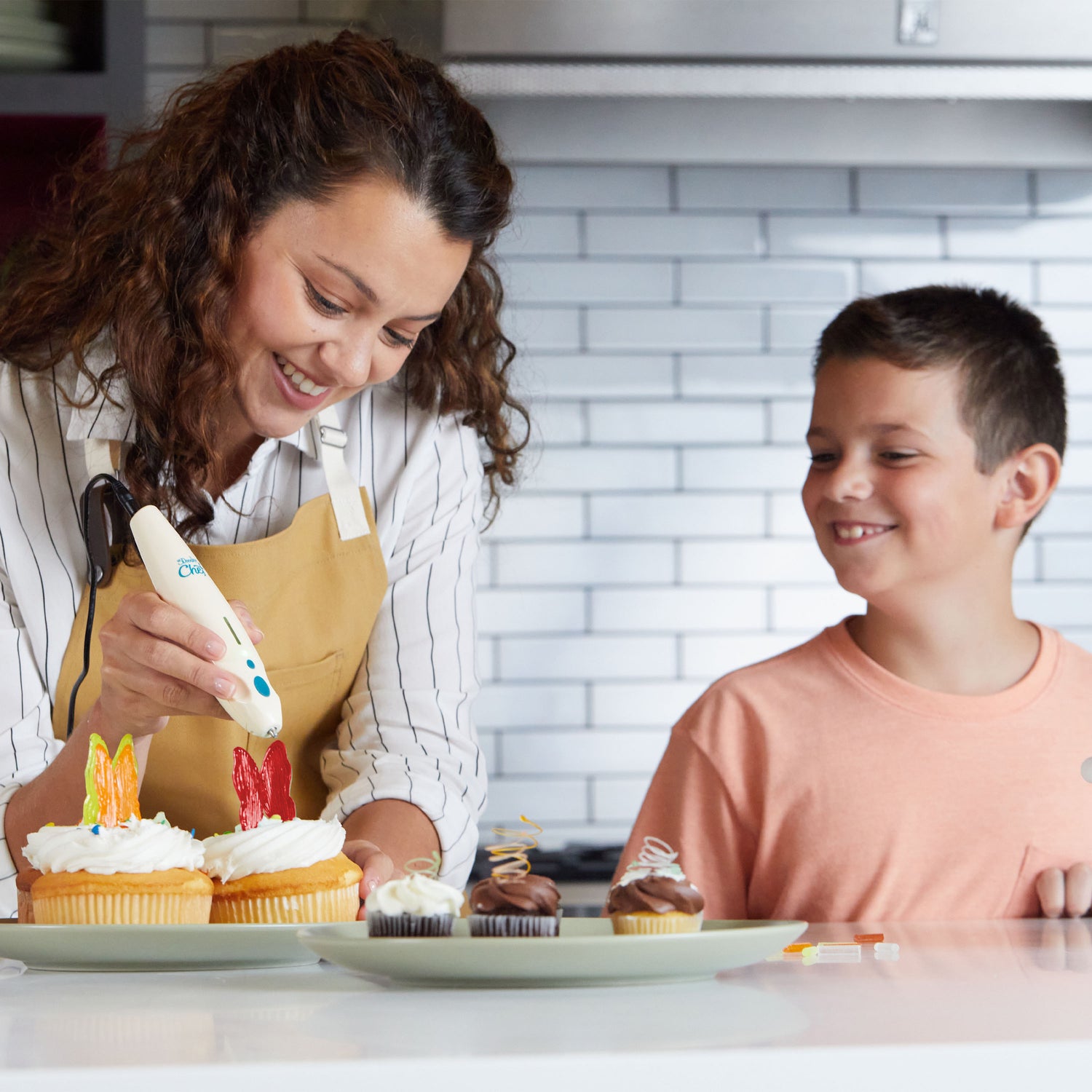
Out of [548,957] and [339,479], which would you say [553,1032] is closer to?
[548,957]

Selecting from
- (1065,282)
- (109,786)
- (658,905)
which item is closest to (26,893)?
(109,786)

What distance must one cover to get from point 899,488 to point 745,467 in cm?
102

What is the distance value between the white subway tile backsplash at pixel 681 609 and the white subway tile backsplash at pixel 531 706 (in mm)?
145

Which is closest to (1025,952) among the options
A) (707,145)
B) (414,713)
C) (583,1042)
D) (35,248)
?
(583,1042)

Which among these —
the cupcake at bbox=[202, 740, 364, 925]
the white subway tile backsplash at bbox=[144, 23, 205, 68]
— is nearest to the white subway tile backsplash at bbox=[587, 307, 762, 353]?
the white subway tile backsplash at bbox=[144, 23, 205, 68]

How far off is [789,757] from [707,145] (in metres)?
1.20

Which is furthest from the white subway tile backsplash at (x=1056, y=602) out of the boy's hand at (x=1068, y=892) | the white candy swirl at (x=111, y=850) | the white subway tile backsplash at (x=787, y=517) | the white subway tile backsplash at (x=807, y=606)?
the white candy swirl at (x=111, y=850)

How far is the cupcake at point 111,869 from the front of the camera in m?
0.87

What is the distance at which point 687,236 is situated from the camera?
8.41 ft

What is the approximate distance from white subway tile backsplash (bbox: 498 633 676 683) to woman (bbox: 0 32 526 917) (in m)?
1.01

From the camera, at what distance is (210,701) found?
103cm

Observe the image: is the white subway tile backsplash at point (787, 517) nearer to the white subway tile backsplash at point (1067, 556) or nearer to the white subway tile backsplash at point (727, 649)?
the white subway tile backsplash at point (727, 649)

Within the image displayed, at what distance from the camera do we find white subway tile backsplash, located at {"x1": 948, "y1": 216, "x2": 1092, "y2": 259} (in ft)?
8.52

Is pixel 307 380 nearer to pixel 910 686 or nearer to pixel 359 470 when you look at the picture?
pixel 359 470
